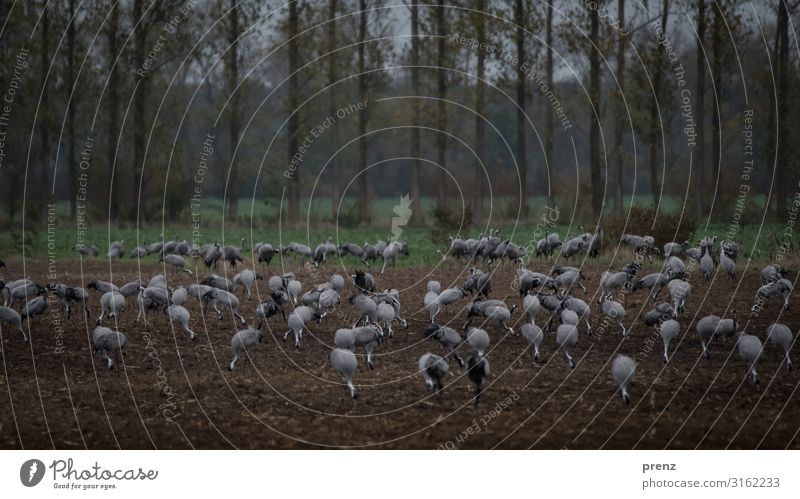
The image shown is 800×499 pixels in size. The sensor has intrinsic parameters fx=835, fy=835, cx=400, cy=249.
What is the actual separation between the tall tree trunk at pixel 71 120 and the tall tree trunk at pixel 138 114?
1.43 meters

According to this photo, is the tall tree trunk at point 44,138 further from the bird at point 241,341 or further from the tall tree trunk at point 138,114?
the bird at point 241,341

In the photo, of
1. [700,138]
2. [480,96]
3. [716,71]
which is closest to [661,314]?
[716,71]

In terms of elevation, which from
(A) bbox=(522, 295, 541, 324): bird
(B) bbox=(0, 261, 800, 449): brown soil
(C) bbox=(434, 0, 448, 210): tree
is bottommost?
(B) bbox=(0, 261, 800, 449): brown soil

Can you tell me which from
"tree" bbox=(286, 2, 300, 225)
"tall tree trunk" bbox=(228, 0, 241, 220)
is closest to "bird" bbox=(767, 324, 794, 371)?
"tall tree trunk" bbox=(228, 0, 241, 220)

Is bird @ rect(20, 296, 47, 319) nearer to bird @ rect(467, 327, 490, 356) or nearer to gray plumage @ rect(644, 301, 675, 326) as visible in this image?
bird @ rect(467, 327, 490, 356)

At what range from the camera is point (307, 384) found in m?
8.70

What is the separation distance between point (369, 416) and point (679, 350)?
14.0ft

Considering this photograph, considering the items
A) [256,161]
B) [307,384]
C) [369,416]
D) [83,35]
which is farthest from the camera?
[256,161]

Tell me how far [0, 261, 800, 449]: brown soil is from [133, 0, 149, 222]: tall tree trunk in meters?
8.80

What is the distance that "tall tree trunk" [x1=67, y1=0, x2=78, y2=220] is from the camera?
15.3 metres

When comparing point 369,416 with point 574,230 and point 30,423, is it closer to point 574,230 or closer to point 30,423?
point 30,423

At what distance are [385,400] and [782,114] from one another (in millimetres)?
8795

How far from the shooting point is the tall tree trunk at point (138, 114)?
17.7 m

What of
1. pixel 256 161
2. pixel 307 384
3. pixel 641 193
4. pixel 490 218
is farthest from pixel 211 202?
pixel 307 384
